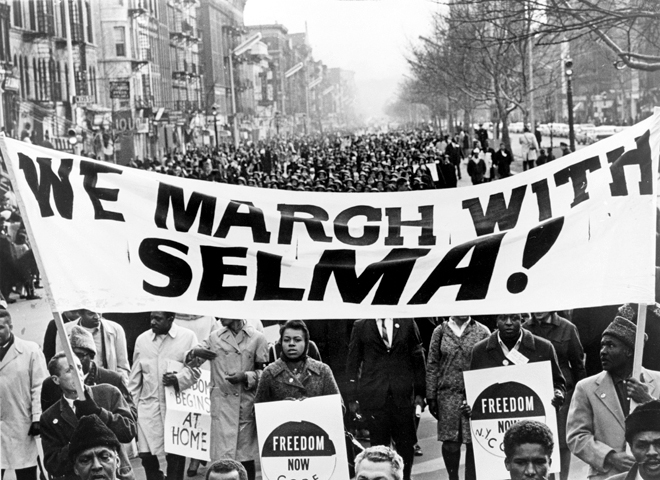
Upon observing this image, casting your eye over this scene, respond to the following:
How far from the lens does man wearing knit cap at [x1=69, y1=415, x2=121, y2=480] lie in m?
5.75

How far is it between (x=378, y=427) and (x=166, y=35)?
197 ft

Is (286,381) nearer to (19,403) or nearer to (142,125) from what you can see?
(19,403)

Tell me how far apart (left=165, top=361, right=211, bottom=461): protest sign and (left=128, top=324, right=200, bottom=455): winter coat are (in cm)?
8

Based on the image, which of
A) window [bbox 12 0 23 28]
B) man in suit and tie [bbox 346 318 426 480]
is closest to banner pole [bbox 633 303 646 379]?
man in suit and tie [bbox 346 318 426 480]

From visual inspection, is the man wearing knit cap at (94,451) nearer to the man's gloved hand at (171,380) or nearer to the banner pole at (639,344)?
the man's gloved hand at (171,380)

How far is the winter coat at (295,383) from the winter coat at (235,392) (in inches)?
31.4

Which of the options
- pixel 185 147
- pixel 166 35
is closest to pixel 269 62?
pixel 166 35

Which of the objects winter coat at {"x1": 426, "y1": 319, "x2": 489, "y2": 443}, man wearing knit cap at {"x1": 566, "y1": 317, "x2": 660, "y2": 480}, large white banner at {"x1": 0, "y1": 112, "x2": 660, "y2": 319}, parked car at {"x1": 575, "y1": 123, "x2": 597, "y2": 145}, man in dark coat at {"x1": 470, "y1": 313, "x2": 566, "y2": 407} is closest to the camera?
large white banner at {"x1": 0, "y1": 112, "x2": 660, "y2": 319}

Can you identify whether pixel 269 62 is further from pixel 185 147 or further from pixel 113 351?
pixel 113 351

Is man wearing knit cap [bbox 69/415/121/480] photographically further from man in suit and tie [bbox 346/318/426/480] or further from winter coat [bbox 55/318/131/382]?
man in suit and tie [bbox 346/318/426/480]

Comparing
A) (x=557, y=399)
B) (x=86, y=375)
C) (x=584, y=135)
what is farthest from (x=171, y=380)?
(x=584, y=135)

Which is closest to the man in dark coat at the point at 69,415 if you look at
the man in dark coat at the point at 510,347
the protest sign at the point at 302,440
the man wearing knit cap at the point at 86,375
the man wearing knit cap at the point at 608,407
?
the man wearing knit cap at the point at 86,375

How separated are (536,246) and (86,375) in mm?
2989

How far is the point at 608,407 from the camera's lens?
6203mm
